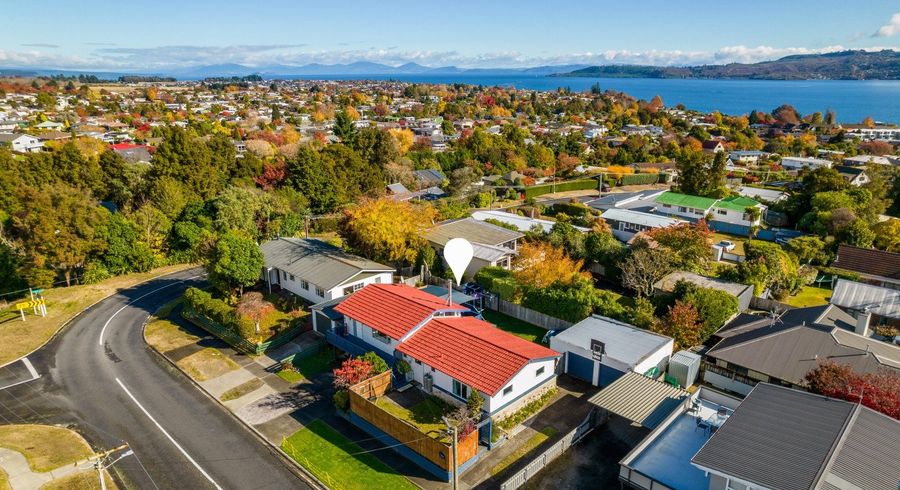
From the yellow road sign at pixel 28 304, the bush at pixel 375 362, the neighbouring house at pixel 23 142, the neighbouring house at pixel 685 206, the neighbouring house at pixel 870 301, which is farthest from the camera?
the neighbouring house at pixel 23 142

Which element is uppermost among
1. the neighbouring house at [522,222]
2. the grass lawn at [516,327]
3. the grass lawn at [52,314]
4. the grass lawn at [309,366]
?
the neighbouring house at [522,222]

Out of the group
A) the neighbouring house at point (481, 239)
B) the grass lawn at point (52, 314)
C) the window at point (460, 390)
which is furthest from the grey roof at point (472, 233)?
the grass lawn at point (52, 314)

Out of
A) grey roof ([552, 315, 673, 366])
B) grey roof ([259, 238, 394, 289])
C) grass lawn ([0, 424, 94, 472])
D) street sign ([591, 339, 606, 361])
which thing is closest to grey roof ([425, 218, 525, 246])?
grey roof ([259, 238, 394, 289])

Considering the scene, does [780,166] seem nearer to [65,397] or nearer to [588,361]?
[588,361]

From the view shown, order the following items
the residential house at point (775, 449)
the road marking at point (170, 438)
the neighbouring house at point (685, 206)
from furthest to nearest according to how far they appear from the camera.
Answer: the neighbouring house at point (685, 206), the road marking at point (170, 438), the residential house at point (775, 449)

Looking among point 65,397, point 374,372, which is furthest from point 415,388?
point 65,397

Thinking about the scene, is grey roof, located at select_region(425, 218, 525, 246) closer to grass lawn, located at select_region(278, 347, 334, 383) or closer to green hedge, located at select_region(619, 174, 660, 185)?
grass lawn, located at select_region(278, 347, 334, 383)

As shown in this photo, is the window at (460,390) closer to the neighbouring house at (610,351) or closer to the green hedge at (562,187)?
the neighbouring house at (610,351)
